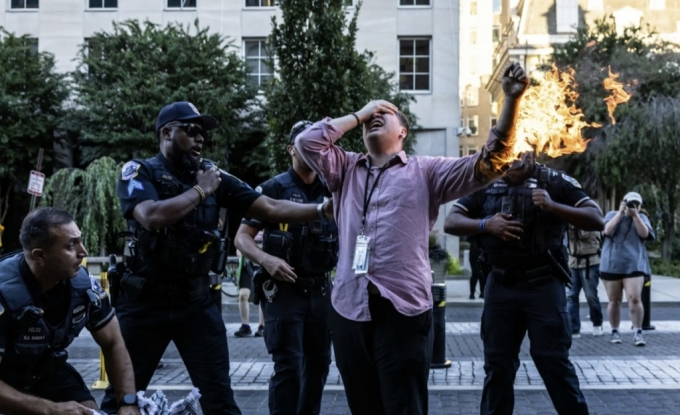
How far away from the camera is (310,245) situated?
19.2 ft

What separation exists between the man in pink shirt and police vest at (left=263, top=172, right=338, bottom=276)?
149cm

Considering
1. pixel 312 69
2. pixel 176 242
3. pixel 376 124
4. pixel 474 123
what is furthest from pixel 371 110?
pixel 474 123

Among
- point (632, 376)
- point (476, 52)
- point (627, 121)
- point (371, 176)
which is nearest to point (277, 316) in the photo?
point (371, 176)

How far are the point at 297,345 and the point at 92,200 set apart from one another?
64.5 feet

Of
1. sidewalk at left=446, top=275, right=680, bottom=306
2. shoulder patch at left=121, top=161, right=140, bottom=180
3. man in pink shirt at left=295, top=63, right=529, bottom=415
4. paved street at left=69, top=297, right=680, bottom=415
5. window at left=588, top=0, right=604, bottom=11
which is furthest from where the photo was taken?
window at left=588, top=0, right=604, bottom=11

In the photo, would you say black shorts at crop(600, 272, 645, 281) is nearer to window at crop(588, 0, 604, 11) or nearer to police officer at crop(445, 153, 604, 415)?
police officer at crop(445, 153, 604, 415)

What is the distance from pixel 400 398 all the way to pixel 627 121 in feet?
97.8

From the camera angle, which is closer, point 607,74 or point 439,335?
point 439,335

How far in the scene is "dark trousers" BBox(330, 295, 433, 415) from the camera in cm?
403

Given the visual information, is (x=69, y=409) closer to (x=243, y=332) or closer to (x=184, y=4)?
(x=243, y=332)

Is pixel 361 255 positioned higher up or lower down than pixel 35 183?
lower down

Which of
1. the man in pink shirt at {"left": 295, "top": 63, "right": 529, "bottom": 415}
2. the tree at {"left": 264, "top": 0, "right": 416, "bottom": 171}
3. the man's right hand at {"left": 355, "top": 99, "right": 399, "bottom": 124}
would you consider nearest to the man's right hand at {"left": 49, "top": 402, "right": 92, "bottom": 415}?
the man in pink shirt at {"left": 295, "top": 63, "right": 529, "bottom": 415}

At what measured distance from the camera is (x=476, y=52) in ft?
285

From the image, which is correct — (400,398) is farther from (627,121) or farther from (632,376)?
(627,121)
